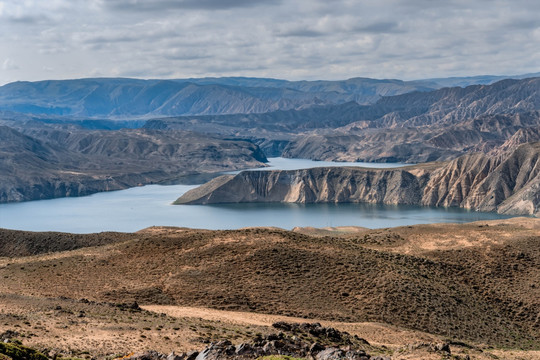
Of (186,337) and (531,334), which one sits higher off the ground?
(186,337)

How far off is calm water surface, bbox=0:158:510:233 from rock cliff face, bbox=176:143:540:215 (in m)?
6.92

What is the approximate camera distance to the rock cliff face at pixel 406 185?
525 feet

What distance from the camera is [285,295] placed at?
4419 cm

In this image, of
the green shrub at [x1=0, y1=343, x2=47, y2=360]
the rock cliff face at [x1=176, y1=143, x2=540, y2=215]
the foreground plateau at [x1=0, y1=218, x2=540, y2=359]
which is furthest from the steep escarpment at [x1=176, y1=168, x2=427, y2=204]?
the green shrub at [x1=0, y1=343, x2=47, y2=360]

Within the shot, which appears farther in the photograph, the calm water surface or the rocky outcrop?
the calm water surface

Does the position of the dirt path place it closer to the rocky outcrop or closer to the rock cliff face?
the rocky outcrop

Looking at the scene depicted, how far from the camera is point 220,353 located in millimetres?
23469

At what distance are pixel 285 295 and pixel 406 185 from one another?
435ft

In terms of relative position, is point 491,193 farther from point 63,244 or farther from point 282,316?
point 282,316

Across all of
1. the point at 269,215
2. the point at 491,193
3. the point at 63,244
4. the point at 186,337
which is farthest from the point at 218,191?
the point at 186,337

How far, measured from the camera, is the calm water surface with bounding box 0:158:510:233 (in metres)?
132

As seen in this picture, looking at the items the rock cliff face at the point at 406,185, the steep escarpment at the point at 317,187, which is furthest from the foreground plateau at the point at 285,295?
the steep escarpment at the point at 317,187

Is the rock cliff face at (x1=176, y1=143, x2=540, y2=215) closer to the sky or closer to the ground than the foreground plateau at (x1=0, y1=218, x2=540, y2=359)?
closer to the sky

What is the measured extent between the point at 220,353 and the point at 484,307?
2746 cm
